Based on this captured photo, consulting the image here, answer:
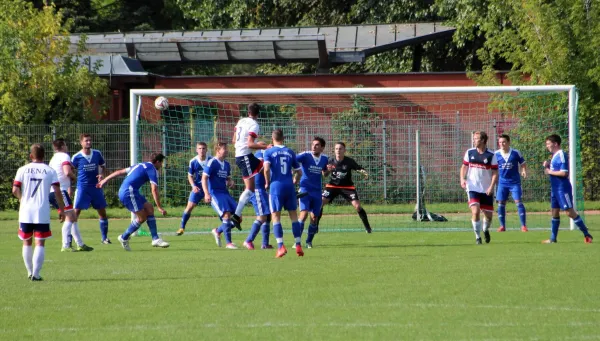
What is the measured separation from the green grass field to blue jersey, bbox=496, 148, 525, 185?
4.42m

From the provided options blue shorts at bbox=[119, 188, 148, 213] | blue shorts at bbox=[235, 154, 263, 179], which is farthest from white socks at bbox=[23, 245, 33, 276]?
blue shorts at bbox=[235, 154, 263, 179]

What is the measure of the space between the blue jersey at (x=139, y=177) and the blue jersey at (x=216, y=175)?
1.23m

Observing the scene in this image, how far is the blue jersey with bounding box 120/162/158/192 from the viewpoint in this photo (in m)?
15.7

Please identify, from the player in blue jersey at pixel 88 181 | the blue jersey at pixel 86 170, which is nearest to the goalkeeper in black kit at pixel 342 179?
the player in blue jersey at pixel 88 181

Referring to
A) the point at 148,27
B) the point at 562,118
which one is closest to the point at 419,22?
the point at 562,118

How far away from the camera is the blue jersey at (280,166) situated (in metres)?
13.6

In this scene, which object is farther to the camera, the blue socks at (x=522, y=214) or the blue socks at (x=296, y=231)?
the blue socks at (x=522, y=214)

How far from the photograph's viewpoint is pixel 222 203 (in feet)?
54.2

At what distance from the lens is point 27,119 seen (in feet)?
93.5

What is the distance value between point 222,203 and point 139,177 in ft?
5.32

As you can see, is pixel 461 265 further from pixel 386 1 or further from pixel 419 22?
pixel 386 1

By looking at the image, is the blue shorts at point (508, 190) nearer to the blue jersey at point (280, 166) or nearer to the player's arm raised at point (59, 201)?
the blue jersey at point (280, 166)

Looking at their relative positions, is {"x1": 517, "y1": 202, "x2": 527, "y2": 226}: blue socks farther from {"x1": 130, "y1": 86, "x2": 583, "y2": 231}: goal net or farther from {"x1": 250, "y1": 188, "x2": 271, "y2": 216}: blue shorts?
{"x1": 250, "y1": 188, "x2": 271, "y2": 216}: blue shorts

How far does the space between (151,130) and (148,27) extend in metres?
24.6
